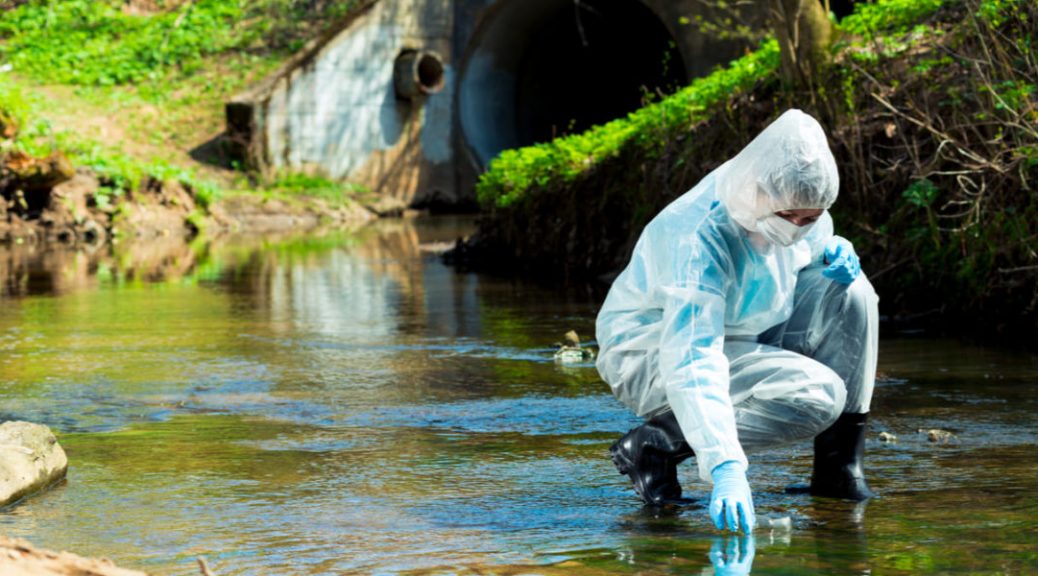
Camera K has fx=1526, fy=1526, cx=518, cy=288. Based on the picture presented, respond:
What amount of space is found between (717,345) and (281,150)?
2392 centimetres

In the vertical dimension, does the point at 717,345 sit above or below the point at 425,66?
below

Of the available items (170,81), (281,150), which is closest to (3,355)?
(281,150)

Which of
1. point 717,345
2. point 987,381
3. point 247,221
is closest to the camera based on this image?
point 717,345

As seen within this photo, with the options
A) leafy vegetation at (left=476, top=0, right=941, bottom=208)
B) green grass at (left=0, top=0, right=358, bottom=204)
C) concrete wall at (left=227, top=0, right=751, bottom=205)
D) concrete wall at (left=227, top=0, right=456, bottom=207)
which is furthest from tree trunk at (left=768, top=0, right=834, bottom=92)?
concrete wall at (left=227, top=0, right=456, bottom=207)

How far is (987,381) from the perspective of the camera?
717 centimetres

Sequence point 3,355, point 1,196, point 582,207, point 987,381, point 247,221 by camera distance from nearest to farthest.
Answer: point 987,381, point 3,355, point 582,207, point 1,196, point 247,221

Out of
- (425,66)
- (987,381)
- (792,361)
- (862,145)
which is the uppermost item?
(425,66)

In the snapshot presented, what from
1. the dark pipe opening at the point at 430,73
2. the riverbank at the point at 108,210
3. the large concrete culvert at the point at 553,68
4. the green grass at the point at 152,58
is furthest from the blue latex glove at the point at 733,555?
the dark pipe opening at the point at 430,73

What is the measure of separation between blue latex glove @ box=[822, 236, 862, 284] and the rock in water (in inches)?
103

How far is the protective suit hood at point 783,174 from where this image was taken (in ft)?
13.9

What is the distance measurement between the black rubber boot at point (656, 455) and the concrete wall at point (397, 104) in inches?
911

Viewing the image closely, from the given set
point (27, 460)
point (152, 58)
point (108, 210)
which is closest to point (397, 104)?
point (152, 58)

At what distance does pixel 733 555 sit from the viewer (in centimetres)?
412

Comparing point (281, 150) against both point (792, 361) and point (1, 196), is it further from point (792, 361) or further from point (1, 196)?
point (792, 361)
